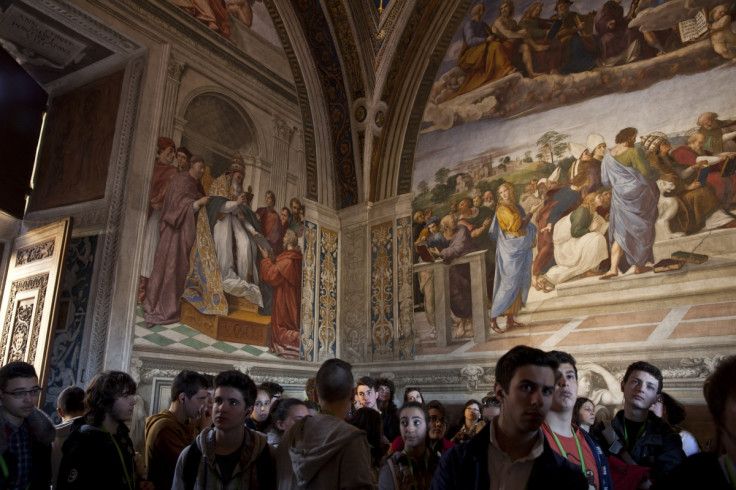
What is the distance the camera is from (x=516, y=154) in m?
8.19

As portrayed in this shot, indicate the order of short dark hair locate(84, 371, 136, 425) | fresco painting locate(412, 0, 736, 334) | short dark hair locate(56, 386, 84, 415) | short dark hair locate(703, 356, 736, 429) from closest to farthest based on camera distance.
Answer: short dark hair locate(703, 356, 736, 429), short dark hair locate(84, 371, 136, 425), short dark hair locate(56, 386, 84, 415), fresco painting locate(412, 0, 736, 334)

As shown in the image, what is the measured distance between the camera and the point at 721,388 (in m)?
1.58

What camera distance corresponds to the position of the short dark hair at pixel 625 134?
7109 millimetres

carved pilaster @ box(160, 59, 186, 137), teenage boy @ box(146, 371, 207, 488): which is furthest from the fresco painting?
teenage boy @ box(146, 371, 207, 488)

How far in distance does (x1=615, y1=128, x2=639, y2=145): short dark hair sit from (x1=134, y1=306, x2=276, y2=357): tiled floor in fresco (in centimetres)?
602

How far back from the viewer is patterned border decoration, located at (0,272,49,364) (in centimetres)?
632

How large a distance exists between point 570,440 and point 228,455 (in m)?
1.54

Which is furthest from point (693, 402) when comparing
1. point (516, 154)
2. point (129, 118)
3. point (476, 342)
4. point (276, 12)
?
point (276, 12)

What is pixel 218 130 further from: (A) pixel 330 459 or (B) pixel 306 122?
(A) pixel 330 459

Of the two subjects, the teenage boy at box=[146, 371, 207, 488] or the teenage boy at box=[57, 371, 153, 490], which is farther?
the teenage boy at box=[146, 371, 207, 488]

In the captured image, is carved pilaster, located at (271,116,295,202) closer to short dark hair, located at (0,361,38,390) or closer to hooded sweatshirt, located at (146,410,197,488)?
hooded sweatshirt, located at (146,410,197,488)

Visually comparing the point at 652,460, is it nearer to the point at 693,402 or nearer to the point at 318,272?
the point at 693,402

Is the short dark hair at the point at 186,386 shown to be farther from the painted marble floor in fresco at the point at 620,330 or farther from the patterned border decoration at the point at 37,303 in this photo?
the painted marble floor in fresco at the point at 620,330

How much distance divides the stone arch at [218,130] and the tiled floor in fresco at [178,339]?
239cm
